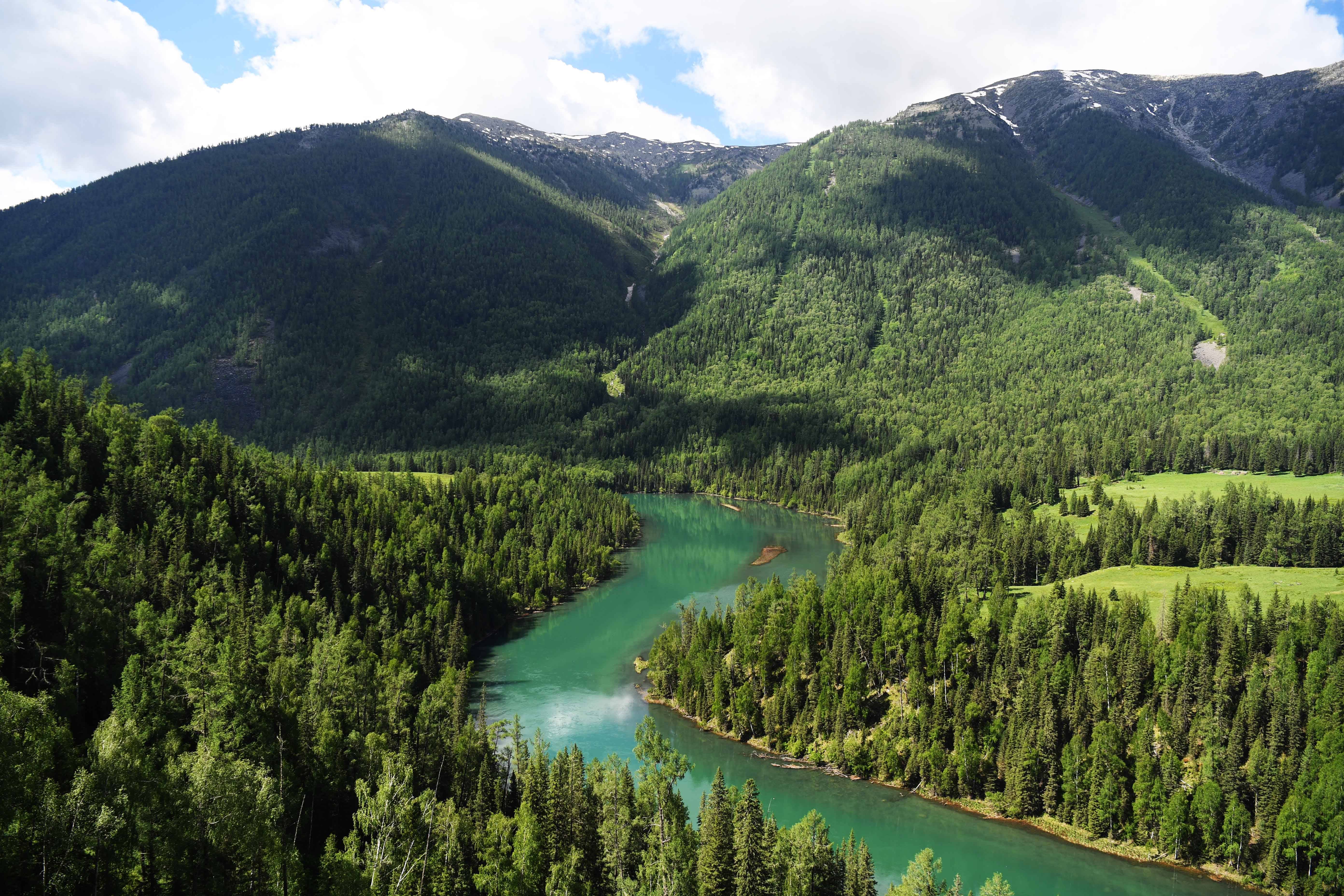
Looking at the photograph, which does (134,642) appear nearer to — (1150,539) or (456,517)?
(456,517)

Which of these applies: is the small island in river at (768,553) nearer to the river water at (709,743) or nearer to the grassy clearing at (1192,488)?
the river water at (709,743)

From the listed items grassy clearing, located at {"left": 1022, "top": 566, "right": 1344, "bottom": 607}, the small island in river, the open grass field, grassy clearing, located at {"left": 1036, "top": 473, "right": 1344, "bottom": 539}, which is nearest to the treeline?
grassy clearing, located at {"left": 1022, "top": 566, "right": 1344, "bottom": 607}

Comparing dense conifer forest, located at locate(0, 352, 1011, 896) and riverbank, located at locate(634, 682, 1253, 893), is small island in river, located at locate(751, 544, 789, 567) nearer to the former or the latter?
dense conifer forest, located at locate(0, 352, 1011, 896)

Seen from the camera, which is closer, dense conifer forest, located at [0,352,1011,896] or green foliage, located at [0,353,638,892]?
green foliage, located at [0,353,638,892]

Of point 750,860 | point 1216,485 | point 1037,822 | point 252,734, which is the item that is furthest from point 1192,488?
point 252,734

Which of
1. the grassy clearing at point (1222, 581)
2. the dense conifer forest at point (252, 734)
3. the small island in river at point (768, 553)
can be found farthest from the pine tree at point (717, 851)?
the small island in river at point (768, 553)

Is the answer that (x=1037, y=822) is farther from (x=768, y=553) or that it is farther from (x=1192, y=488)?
(x=1192, y=488)

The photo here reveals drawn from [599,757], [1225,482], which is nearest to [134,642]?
[599,757]
